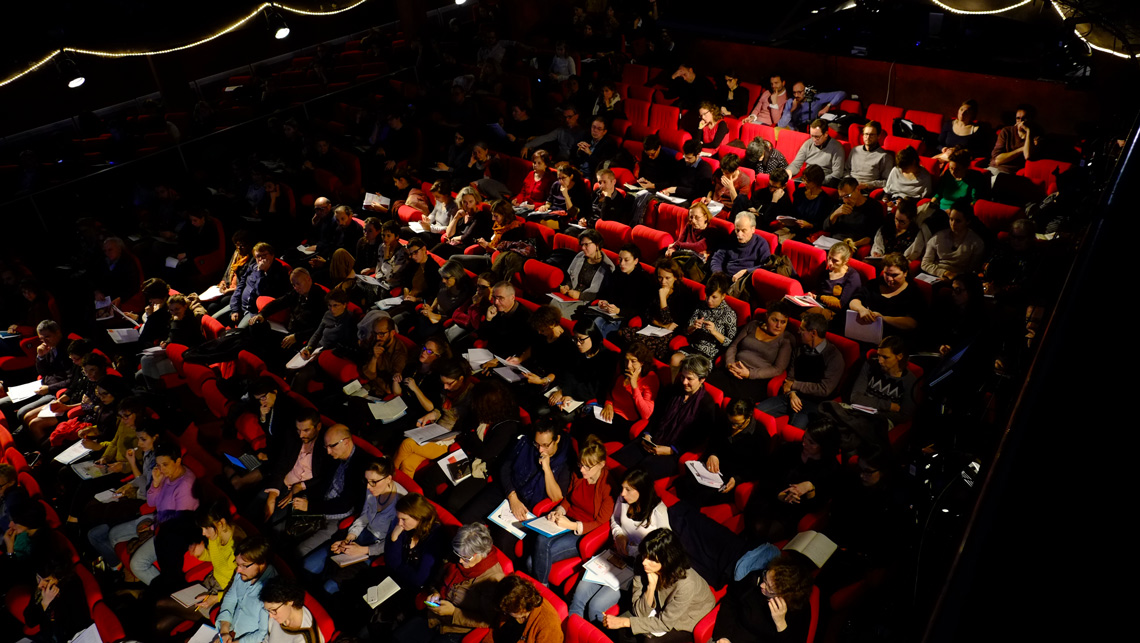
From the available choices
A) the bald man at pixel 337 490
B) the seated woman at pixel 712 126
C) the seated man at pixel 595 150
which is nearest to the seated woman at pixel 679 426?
the bald man at pixel 337 490

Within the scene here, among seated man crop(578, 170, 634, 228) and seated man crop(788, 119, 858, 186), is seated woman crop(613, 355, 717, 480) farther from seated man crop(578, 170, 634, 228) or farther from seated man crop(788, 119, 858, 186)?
seated man crop(788, 119, 858, 186)

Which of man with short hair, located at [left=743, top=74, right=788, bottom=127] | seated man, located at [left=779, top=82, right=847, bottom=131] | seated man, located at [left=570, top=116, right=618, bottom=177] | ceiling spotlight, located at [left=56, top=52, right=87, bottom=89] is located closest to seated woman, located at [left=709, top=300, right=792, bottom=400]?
seated man, located at [left=570, top=116, right=618, bottom=177]

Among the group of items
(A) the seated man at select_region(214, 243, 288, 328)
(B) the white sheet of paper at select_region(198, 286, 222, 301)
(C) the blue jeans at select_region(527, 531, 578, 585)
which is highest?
(A) the seated man at select_region(214, 243, 288, 328)

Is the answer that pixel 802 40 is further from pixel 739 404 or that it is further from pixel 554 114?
pixel 739 404

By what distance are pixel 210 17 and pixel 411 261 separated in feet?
24.2

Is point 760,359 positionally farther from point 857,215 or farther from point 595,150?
point 595,150

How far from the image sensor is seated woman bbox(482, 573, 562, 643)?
3271 millimetres

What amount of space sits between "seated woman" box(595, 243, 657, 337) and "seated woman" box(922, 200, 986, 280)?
92.2 inches

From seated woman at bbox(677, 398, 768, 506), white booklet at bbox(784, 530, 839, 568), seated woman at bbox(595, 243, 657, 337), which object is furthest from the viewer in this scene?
seated woman at bbox(595, 243, 657, 337)

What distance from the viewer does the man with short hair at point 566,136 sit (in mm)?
8652

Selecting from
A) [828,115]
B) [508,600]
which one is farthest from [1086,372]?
[828,115]

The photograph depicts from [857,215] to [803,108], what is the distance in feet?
9.08

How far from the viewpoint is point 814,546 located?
11.6 ft

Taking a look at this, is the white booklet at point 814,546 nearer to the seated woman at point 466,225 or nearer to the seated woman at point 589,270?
the seated woman at point 589,270
